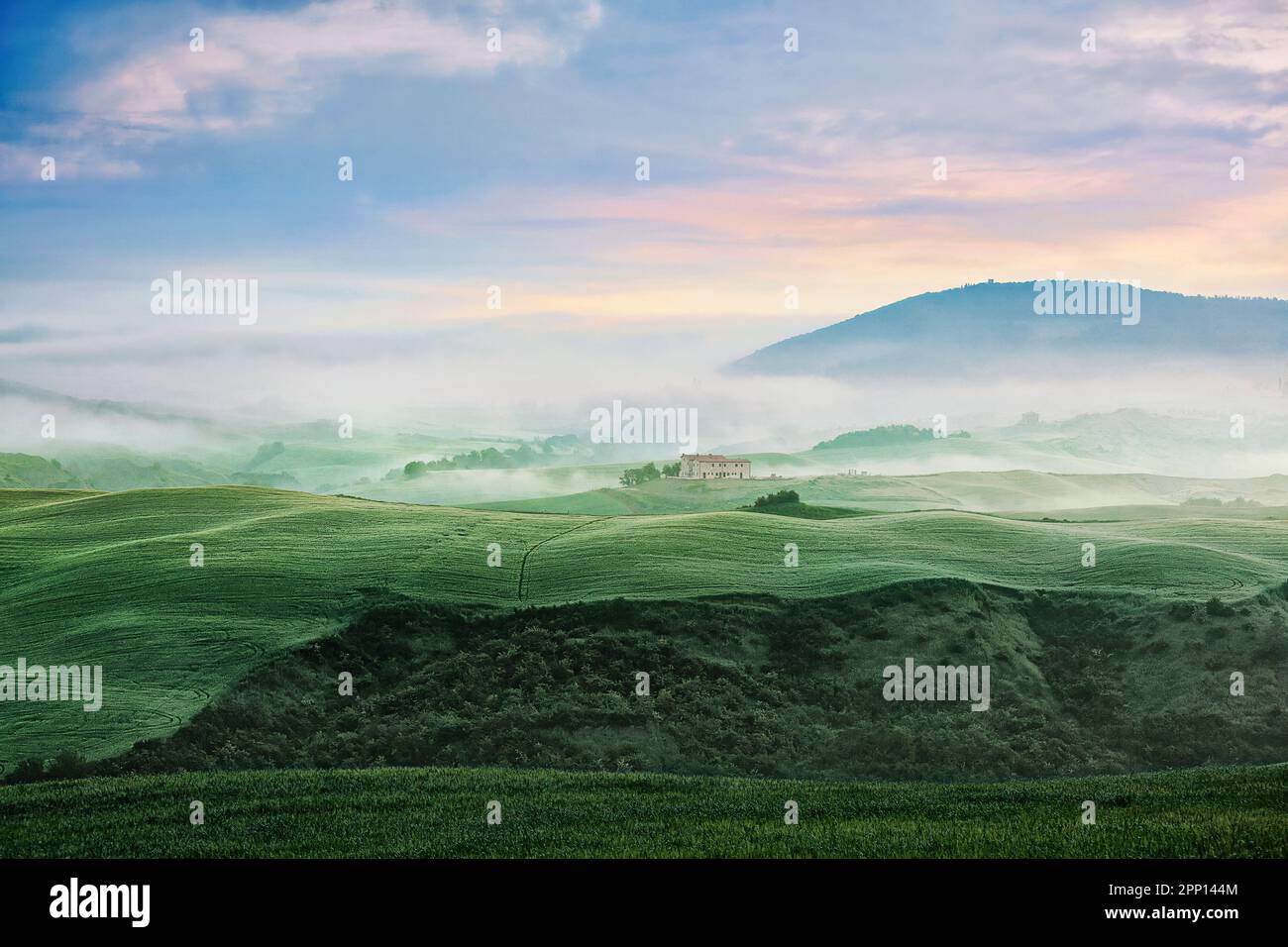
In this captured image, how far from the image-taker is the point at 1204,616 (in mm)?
47844

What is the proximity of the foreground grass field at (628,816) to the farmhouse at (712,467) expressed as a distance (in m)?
86.2

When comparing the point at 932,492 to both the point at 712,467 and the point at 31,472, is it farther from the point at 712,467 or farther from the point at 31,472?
the point at 31,472

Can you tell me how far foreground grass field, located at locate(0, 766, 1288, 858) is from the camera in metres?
23.7

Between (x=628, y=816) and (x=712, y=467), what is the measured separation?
9277cm

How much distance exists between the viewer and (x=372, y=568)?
180 ft

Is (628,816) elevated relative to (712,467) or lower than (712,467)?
lower

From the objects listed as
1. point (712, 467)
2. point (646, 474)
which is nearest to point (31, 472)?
point (646, 474)

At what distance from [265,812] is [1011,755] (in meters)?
23.5

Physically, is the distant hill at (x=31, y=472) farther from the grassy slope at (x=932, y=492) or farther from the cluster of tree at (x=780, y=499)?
the cluster of tree at (x=780, y=499)

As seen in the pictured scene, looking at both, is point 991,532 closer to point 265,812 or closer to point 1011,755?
point 1011,755

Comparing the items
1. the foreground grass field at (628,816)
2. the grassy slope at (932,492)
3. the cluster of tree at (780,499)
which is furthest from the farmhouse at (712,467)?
the foreground grass field at (628,816)

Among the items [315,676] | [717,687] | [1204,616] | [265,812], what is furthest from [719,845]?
[1204,616]

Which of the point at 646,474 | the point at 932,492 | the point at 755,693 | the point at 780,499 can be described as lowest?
the point at 755,693

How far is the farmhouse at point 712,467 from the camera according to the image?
390 feet
